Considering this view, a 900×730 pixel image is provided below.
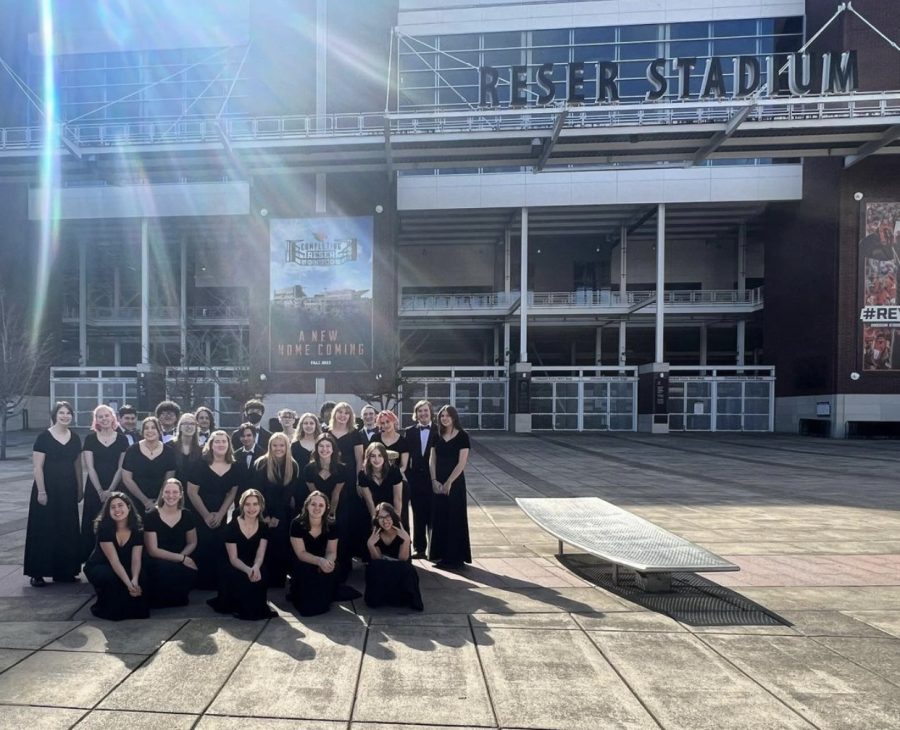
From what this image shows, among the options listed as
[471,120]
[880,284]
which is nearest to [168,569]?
[471,120]

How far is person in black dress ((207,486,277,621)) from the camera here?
4578 millimetres

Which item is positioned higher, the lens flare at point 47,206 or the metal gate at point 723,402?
the lens flare at point 47,206

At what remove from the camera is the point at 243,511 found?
4711mm

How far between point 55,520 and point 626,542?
5.50 m

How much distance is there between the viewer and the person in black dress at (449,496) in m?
6.11

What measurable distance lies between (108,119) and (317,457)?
1499 inches

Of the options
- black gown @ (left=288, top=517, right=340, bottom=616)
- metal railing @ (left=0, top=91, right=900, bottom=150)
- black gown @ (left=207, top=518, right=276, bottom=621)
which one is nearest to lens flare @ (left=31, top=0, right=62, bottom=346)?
metal railing @ (left=0, top=91, right=900, bottom=150)

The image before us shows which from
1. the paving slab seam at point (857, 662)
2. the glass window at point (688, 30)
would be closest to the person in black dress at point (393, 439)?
the paving slab seam at point (857, 662)

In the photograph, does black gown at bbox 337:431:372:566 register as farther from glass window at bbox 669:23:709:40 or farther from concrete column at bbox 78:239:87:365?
concrete column at bbox 78:239:87:365

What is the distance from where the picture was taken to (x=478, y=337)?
41.9 m

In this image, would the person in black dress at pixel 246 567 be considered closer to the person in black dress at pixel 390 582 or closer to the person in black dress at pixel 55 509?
the person in black dress at pixel 390 582

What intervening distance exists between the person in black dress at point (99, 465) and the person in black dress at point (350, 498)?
205 cm

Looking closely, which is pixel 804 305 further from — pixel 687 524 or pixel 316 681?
pixel 316 681

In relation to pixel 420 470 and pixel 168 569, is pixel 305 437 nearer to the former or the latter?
pixel 420 470
